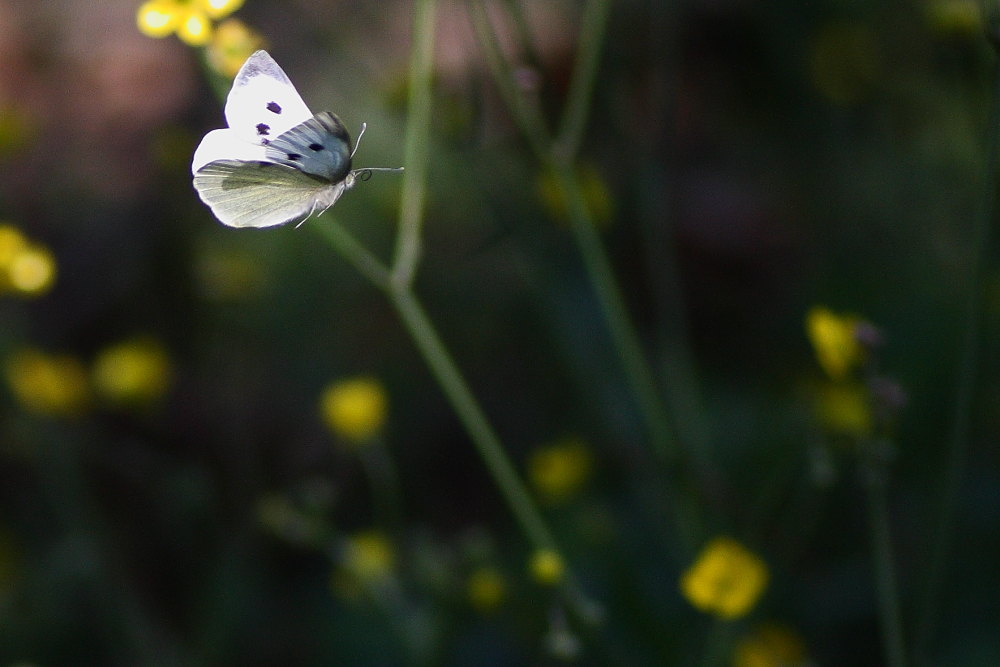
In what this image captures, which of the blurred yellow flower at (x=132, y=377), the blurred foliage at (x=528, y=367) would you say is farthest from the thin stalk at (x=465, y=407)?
the blurred yellow flower at (x=132, y=377)

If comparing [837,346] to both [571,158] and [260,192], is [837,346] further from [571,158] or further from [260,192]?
[260,192]

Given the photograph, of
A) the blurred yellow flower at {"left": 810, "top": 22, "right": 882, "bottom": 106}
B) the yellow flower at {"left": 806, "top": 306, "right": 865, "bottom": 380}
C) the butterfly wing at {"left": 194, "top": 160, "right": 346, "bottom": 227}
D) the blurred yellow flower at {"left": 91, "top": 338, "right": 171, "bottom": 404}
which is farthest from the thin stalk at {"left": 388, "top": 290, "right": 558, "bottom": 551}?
the blurred yellow flower at {"left": 810, "top": 22, "right": 882, "bottom": 106}

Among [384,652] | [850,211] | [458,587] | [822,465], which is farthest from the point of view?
[850,211]

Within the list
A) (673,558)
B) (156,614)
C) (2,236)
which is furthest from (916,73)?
(156,614)

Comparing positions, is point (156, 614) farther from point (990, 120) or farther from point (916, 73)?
point (916, 73)

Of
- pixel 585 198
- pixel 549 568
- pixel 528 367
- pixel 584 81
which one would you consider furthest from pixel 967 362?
pixel 528 367

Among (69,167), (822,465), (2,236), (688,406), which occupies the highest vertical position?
(2,236)
